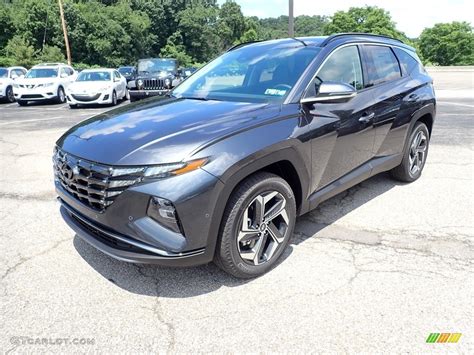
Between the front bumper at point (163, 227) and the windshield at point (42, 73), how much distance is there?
15.9m

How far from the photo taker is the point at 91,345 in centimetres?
218

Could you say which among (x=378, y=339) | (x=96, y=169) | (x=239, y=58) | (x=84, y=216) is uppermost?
(x=239, y=58)

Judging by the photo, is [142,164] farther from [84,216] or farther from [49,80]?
[49,80]

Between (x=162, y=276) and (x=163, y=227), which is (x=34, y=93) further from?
(x=163, y=227)

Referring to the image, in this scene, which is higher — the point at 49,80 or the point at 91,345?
the point at 49,80

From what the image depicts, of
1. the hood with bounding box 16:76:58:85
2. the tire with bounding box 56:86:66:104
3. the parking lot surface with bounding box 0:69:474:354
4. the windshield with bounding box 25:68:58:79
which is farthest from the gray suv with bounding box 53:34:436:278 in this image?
the windshield with bounding box 25:68:58:79

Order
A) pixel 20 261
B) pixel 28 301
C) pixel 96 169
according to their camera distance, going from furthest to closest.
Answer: pixel 20 261 → pixel 28 301 → pixel 96 169

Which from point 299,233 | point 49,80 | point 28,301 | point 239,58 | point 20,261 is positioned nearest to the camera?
point 28,301

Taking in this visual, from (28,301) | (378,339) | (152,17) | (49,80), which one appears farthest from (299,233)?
(152,17)

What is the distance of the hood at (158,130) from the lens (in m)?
2.31

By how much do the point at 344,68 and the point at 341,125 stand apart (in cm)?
63

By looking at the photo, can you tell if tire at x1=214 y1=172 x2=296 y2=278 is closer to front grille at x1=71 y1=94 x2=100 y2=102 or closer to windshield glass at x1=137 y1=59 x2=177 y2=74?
front grille at x1=71 y1=94 x2=100 y2=102

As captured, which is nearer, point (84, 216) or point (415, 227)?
point (84, 216)

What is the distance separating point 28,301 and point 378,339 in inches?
90.5
